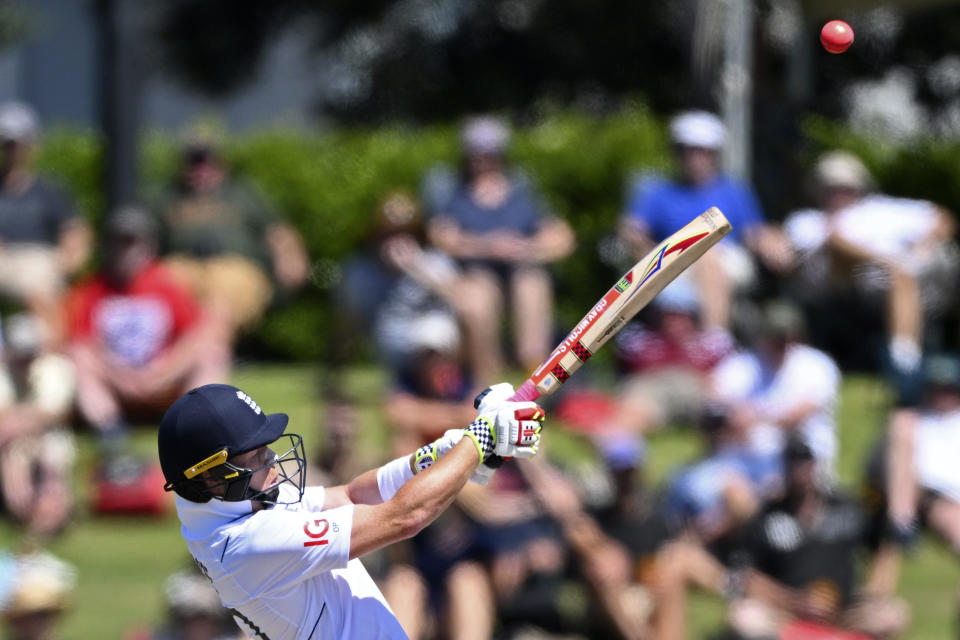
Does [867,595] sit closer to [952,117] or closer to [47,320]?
[47,320]

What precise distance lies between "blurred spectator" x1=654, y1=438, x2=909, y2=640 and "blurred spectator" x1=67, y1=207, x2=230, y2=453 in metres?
3.75

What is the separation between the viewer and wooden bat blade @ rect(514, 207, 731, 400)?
16.6ft

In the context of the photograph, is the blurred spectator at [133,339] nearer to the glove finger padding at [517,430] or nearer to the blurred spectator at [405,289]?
the blurred spectator at [405,289]

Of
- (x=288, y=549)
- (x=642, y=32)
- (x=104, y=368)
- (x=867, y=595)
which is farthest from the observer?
(x=642, y=32)

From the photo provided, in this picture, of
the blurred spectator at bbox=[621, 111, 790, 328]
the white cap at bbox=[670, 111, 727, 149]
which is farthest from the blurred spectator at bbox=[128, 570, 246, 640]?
the white cap at bbox=[670, 111, 727, 149]

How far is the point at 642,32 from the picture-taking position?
22.4 metres

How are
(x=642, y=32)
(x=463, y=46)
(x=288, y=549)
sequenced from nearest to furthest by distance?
(x=288, y=549) < (x=642, y=32) < (x=463, y=46)

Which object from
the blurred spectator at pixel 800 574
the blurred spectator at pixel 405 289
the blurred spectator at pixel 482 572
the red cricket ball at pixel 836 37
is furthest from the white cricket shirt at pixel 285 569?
the blurred spectator at pixel 405 289

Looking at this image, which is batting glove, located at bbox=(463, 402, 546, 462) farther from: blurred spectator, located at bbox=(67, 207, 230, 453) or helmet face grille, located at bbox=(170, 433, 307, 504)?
blurred spectator, located at bbox=(67, 207, 230, 453)

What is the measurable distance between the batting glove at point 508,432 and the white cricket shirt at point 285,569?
1.61 feet

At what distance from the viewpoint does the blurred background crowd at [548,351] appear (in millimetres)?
8195

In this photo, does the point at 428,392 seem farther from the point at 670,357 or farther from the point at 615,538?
the point at 670,357

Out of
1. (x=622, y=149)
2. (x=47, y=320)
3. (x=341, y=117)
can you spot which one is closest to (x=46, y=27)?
(x=341, y=117)

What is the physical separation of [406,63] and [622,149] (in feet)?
32.5
